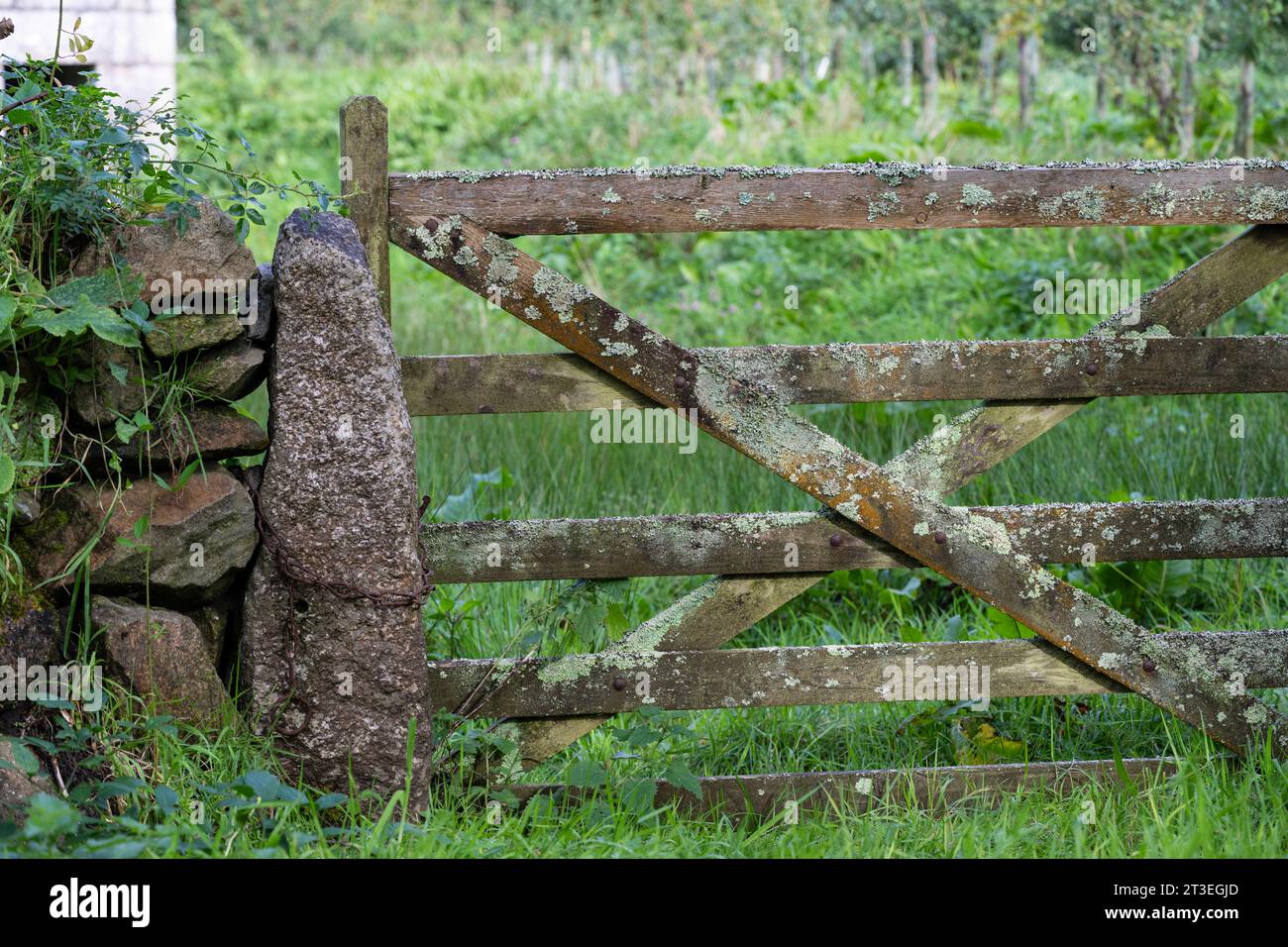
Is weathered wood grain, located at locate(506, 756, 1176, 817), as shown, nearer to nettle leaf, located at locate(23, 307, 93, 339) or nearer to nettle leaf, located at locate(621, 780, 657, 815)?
nettle leaf, located at locate(621, 780, 657, 815)

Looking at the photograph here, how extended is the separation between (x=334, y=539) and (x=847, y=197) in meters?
1.49

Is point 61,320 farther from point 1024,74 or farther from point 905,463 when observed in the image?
point 1024,74

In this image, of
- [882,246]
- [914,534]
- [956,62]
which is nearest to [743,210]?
[914,534]

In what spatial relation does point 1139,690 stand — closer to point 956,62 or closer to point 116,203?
point 116,203

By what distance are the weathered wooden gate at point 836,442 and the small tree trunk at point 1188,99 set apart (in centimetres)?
644

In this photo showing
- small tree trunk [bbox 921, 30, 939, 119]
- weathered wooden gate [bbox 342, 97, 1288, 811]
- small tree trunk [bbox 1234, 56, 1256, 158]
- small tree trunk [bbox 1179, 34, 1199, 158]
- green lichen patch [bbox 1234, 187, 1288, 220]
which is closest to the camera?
weathered wooden gate [bbox 342, 97, 1288, 811]

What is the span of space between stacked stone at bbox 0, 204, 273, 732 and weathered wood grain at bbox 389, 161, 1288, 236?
0.51 metres

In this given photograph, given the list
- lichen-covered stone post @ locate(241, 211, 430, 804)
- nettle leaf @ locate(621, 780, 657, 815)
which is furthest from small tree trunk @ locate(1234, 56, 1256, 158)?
lichen-covered stone post @ locate(241, 211, 430, 804)

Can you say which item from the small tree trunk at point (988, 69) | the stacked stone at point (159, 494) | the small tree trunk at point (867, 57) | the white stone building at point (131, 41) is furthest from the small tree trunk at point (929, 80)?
the stacked stone at point (159, 494)

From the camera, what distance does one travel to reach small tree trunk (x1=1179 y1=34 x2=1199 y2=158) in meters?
8.88

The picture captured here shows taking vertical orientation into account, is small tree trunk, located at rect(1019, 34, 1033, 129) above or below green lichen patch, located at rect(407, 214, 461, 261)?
above

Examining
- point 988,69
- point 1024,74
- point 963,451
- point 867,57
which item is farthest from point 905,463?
point 867,57

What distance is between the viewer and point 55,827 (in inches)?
86.4

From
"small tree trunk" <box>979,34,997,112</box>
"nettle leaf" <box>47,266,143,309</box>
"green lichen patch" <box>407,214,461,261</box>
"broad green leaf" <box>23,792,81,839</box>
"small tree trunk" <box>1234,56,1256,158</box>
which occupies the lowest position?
"broad green leaf" <box>23,792,81,839</box>
